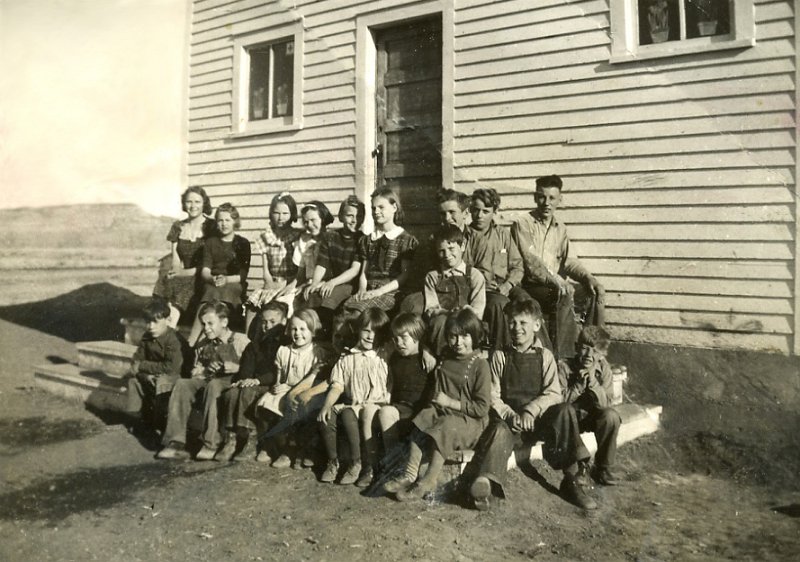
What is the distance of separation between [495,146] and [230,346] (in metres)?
3.08

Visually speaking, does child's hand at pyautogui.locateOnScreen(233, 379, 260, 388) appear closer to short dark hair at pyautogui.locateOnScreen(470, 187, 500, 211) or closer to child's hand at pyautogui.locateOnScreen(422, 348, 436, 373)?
child's hand at pyautogui.locateOnScreen(422, 348, 436, 373)

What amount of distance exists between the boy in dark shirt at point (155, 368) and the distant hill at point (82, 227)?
114 cm

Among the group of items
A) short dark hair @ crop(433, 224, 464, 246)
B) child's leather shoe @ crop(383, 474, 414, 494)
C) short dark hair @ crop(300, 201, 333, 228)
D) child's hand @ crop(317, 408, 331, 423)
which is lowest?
child's leather shoe @ crop(383, 474, 414, 494)

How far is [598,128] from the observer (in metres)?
5.01

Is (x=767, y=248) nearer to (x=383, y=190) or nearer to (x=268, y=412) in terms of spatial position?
(x=383, y=190)

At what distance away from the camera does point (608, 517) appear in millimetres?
3092

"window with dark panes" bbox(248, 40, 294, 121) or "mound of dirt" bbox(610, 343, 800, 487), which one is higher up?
"window with dark panes" bbox(248, 40, 294, 121)

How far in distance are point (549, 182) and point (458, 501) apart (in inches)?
111

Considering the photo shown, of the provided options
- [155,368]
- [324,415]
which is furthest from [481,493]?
[155,368]

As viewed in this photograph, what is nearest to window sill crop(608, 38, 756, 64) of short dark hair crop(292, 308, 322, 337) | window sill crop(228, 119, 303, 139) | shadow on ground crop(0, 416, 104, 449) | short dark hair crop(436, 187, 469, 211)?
short dark hair crop(436, 187, 469, 211)

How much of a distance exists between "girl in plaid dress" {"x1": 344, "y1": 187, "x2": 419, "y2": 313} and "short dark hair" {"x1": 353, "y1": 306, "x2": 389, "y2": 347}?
59 centimetres

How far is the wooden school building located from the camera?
4309 millimetres

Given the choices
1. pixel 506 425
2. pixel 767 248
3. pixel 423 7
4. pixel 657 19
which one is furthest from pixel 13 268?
pixel 767 248

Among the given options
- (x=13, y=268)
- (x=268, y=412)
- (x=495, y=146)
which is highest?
(x=495, y=146)
